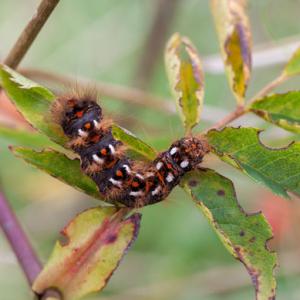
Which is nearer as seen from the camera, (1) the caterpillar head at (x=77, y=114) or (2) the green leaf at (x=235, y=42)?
(1) the caterpillar head at (x=77, y=114)

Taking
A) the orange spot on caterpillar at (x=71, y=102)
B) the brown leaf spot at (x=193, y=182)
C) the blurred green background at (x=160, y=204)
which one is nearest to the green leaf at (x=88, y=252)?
the brown leaf spot at (x=193, y=182)

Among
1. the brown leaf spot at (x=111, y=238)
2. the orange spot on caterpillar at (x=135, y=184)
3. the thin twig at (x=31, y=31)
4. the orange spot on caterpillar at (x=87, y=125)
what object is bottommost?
the brown leaf spot at (x=111, y=238)

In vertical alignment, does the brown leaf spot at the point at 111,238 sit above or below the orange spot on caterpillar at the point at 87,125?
below

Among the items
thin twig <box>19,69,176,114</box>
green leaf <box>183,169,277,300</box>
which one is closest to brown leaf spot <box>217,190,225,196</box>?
green leaf <box>183,169,277,300</box>

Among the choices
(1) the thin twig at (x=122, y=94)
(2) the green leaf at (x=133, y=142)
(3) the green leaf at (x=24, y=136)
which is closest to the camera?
(2) the green leaf at (x=133, y=142)

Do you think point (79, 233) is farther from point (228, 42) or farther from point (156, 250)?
point (156, 250)

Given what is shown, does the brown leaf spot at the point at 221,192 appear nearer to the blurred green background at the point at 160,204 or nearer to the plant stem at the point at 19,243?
the plant stem at the point at 19,243
